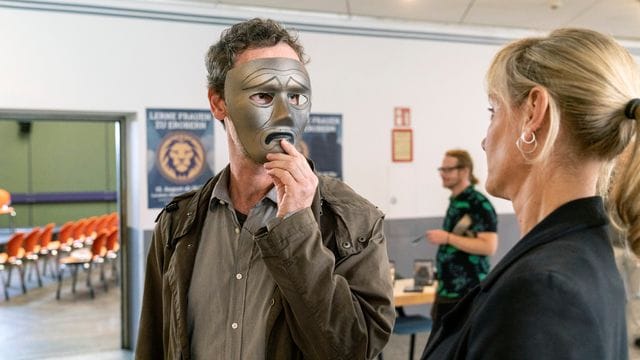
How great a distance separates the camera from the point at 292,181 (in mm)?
1171

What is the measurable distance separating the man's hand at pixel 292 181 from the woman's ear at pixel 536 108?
466 millimetres

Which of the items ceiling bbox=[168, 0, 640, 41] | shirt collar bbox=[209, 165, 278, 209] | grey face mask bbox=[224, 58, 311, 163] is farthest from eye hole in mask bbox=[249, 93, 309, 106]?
ceiling bbox=[168, 0, 640, 41]

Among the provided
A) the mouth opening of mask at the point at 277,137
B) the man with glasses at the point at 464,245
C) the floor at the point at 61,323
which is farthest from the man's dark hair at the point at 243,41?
the floor at the point at 61,323

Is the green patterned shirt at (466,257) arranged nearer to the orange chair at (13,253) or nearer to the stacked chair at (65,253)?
the stacked chair at (65,253)

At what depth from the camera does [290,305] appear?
1138 mm

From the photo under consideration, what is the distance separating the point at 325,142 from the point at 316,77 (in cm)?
56

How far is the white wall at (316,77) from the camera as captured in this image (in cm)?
398

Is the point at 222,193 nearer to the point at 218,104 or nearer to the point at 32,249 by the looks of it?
the point at 218,104

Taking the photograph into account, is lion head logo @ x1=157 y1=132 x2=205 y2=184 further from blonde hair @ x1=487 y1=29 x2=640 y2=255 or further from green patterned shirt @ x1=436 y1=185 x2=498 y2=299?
blonde hair @ x1=487 y1=29 x2=640 y2=255

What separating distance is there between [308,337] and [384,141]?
3.91 m

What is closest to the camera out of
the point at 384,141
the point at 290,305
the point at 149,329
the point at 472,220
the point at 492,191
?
the point at 492,191

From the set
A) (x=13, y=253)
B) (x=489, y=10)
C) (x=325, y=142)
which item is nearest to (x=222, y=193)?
(x=325, y=142)

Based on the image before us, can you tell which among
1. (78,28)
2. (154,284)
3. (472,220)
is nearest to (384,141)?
(472,220)

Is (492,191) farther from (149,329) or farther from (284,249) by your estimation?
(149,329)
